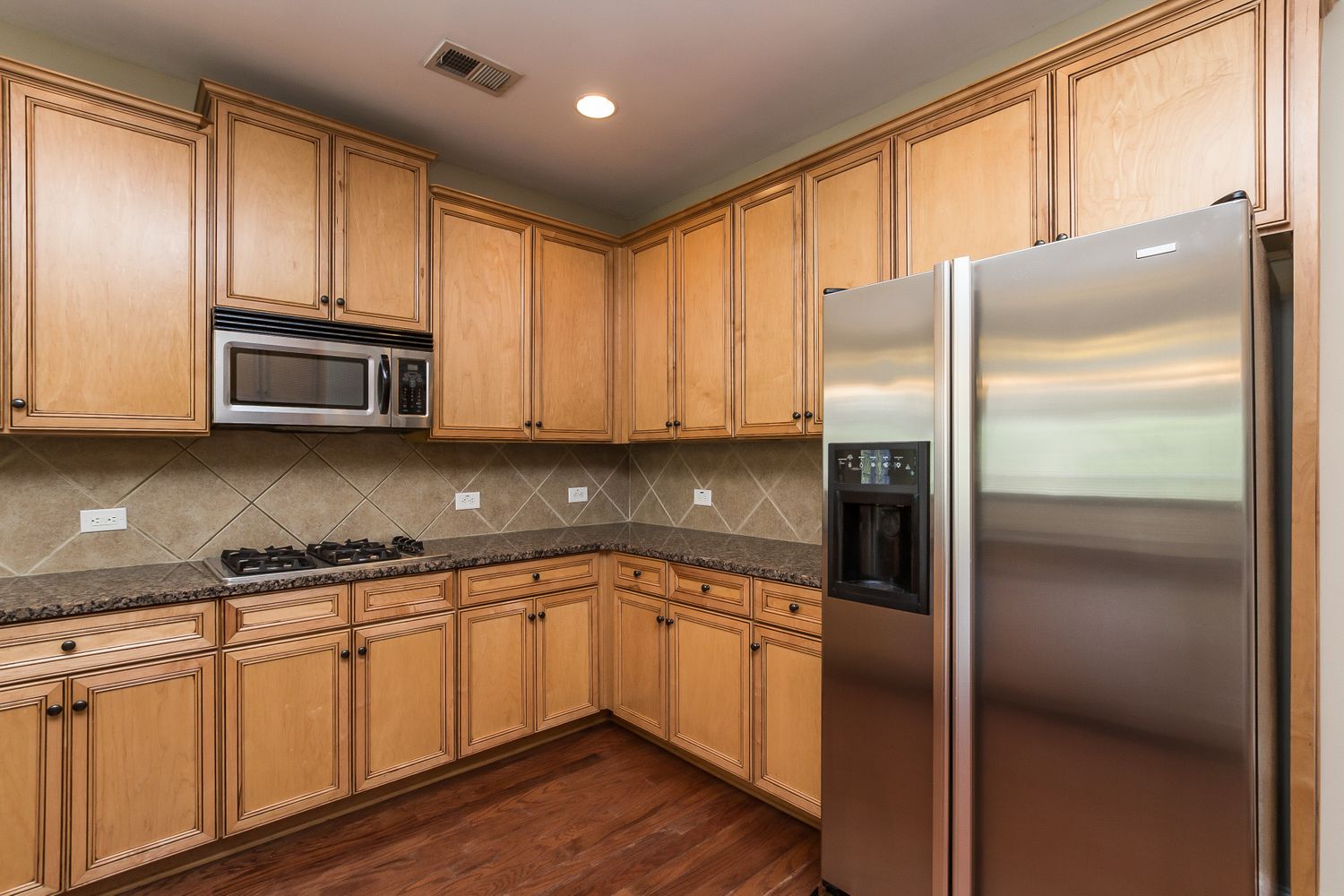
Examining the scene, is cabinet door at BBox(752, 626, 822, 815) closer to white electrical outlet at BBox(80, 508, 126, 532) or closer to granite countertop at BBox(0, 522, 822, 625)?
granite countertop at BBox(0, 522, 822, 625)

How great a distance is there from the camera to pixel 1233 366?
124cm

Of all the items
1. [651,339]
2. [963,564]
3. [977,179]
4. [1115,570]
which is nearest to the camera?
[1115,570]

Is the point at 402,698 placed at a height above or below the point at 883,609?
below

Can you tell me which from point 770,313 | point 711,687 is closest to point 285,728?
point 711,687

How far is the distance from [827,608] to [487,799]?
62.4 inches

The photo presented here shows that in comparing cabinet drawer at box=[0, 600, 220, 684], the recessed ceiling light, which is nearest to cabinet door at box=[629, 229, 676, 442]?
the recessed ceiling light

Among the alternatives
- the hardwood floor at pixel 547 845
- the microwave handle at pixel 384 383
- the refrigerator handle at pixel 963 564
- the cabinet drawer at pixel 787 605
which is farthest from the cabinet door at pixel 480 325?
the refrigerator handle at pixel 963 564

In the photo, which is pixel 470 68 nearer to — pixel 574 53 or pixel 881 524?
pixel 574 53

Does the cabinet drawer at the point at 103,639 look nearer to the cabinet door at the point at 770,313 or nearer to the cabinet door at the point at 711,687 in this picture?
the cabinet door at the point at 711,687

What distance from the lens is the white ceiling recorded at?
205 centimetres

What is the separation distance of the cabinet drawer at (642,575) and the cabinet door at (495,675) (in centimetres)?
44

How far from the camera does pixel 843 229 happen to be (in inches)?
95.1

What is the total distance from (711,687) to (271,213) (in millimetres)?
2386

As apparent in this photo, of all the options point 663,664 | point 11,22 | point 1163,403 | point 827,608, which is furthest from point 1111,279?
point 11,22
